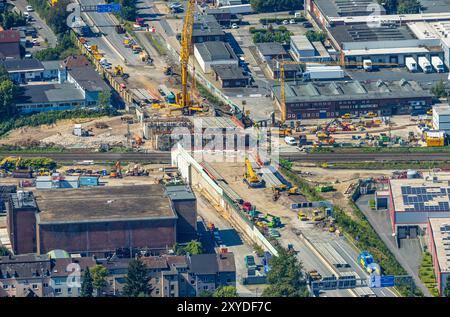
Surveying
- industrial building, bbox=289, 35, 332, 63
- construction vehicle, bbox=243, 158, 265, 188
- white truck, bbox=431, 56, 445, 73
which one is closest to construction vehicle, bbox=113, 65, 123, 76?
industrial building, bbox=289, 35, 332, 63

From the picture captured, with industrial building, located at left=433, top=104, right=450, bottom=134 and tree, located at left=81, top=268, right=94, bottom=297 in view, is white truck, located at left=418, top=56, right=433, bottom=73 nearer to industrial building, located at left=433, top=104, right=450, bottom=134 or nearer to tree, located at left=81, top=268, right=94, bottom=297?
industrial building, located at left=433, top=104, right=450, bottom=134

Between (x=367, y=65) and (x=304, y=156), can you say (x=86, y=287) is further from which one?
(x=367, y=65)

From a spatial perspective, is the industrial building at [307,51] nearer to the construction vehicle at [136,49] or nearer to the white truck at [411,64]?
the white truck at [411,64]

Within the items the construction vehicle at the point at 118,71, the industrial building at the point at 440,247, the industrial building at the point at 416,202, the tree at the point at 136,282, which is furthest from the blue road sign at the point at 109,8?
the tree at the point at 136,282

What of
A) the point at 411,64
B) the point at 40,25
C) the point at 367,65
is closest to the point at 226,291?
the point at 367,65
